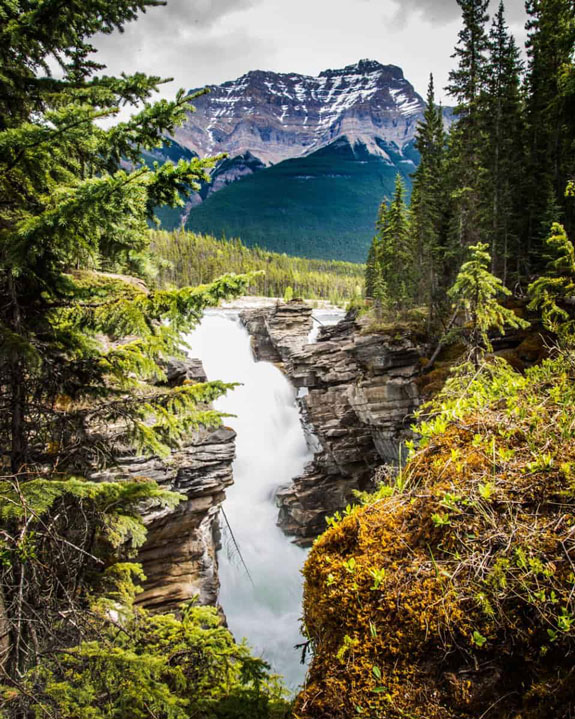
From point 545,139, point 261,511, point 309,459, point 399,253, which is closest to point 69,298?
point 261,511

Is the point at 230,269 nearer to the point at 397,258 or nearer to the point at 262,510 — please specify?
the point at 397,258

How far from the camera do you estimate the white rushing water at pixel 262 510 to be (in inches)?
725

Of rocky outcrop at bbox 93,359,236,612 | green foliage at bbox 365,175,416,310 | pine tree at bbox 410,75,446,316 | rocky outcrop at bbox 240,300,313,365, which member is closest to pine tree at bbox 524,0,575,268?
pine tree at bbox 410,75,446,316

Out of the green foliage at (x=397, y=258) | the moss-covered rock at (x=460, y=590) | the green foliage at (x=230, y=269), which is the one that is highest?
the green foliage at (x=230, y=269)

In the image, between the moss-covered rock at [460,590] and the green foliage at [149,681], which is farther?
the green foliage at [149,681]

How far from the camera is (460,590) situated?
5.44 feet

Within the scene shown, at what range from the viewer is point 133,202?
3.43 metres

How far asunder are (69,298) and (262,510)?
74.4 ft

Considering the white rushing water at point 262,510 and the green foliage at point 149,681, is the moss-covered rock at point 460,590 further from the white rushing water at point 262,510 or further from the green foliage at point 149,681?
the white rushing water at point 262,510

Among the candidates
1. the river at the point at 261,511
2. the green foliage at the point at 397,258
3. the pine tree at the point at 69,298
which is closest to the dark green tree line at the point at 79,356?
the pine tree at the point at 69,298

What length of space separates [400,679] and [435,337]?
19.9 metres

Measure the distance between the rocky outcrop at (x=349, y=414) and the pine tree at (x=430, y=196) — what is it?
7656mm

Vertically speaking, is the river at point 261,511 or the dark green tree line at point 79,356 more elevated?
the dark green tree line at point 79,356

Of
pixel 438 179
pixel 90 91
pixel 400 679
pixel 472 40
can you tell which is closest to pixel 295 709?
pixel 400 679
